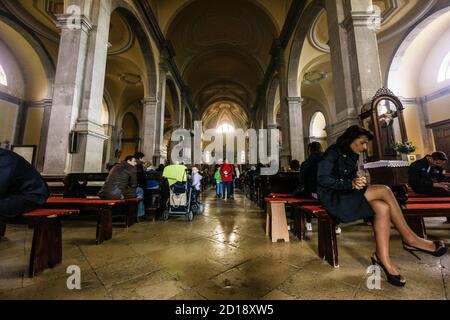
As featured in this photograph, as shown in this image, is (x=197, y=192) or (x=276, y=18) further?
(x=276, y=18)

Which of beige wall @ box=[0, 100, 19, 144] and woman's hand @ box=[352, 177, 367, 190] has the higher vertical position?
beige wall @ box=[0, 100, 19, 144]

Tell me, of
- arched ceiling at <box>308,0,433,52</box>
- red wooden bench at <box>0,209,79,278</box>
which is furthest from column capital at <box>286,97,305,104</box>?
red wooden bench at <box>0,209,79,278</box>

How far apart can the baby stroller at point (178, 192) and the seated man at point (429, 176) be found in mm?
4061

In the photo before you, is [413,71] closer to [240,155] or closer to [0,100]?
[0,100]

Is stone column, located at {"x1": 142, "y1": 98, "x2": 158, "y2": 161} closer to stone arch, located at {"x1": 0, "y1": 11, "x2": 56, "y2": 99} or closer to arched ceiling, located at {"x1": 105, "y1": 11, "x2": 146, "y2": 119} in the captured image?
arched ceiling, located at {"x1": 105, "y1": 11, "x2": 146, "y2": 119}

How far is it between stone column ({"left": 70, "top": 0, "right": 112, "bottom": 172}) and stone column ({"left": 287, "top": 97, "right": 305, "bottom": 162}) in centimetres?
705

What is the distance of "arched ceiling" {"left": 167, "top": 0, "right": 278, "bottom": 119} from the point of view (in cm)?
1124

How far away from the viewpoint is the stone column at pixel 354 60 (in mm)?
4232

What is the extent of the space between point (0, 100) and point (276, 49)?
13.1 meters

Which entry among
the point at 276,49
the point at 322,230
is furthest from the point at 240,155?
the point at 322,230

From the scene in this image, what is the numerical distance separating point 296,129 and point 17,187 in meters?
8.81

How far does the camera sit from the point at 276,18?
10.1m

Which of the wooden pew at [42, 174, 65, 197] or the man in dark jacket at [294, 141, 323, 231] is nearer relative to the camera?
the man in dark jacket at [294, 141, 323, 231]

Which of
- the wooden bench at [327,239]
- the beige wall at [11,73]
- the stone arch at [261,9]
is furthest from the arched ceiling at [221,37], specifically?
the wooden bench at [327,239]
